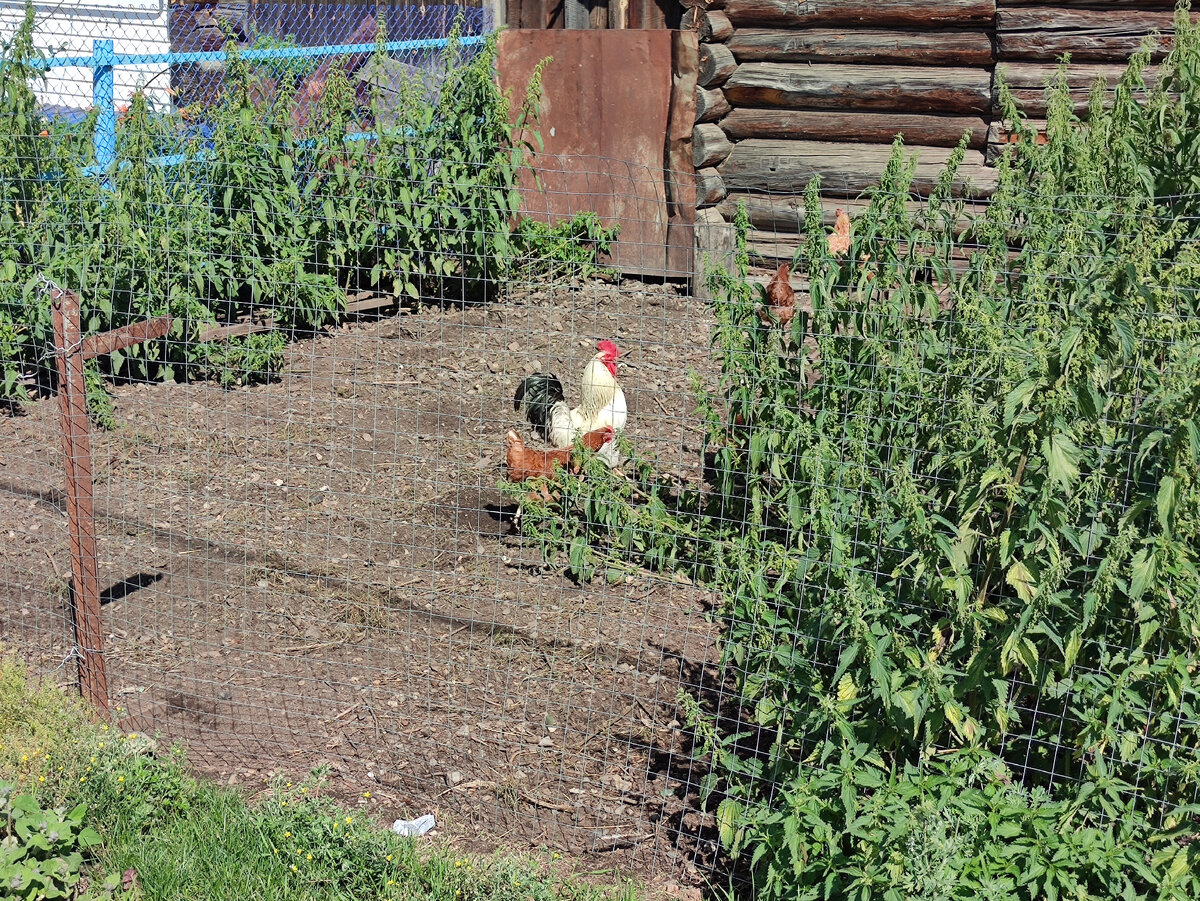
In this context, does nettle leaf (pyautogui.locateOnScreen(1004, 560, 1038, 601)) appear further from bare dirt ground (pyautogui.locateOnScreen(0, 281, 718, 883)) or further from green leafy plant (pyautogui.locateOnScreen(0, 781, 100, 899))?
green leafy plant (pyautogui.locateOnScreen(0, 781, 100, 899))

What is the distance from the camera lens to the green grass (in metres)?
3.27

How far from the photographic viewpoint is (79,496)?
405 centimetres

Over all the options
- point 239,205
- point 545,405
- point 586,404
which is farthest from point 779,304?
point 239,205

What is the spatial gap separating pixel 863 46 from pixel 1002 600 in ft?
20.6

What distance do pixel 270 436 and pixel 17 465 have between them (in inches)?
49.2

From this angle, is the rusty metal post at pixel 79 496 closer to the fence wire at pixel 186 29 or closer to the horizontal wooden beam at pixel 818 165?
the horizontal wooden beam at pixel 818 165

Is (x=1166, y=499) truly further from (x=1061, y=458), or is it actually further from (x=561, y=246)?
(x=561, y=246)

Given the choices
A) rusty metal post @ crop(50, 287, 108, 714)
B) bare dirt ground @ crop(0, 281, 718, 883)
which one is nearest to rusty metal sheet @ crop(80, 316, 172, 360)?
rusty metal post @ crop(50, 287, 108, 714)

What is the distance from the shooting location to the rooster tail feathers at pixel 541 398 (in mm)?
6059

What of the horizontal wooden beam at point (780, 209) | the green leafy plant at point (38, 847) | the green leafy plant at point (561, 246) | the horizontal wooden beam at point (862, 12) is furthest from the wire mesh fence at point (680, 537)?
the horizontal wooden beam at point (862, 12)

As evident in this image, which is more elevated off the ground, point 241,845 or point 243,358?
point 243,358

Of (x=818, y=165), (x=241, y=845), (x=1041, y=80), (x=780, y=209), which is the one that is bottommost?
(x=241, y=845)

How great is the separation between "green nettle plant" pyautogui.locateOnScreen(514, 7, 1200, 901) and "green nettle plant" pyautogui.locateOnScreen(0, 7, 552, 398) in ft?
10.5

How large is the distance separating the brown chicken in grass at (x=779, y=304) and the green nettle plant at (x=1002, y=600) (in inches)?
27.1
